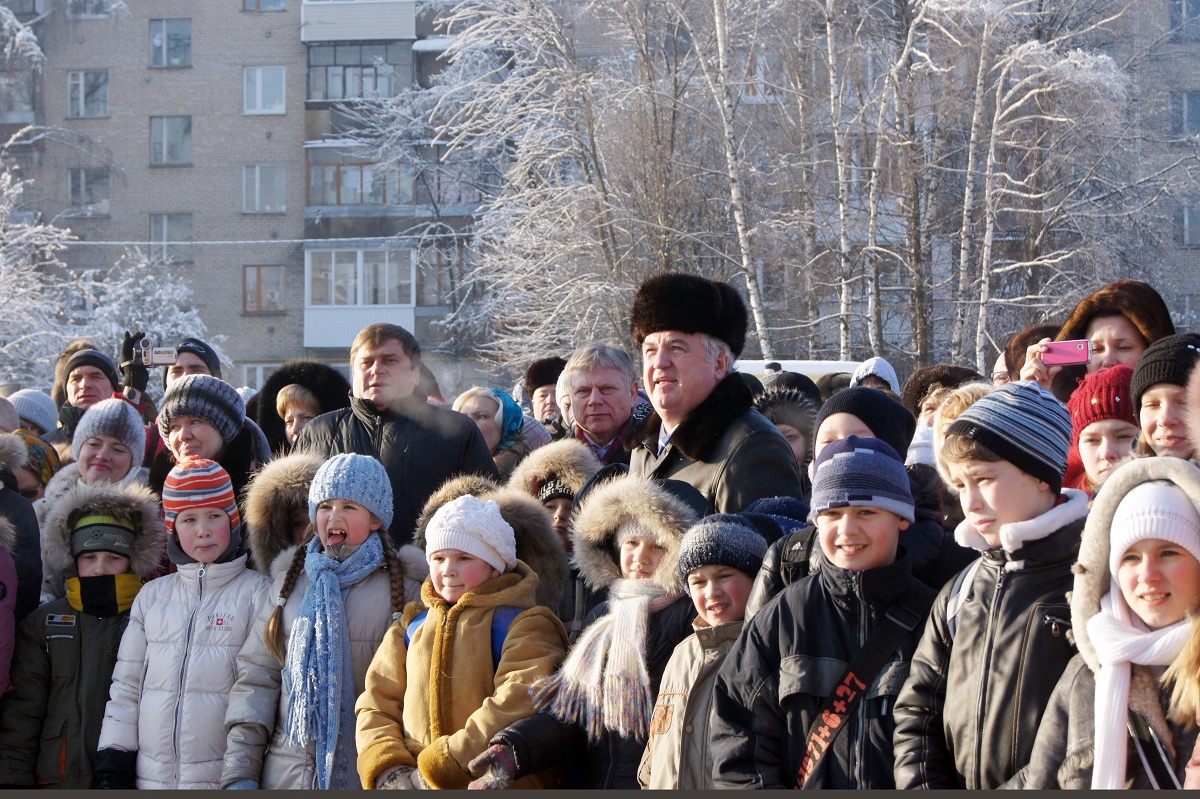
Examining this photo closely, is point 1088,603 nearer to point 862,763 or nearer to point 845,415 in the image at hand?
point 862,763

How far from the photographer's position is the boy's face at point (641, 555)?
407 centimetres

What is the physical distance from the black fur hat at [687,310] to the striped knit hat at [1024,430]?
4.72ft

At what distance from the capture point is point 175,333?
29109mm

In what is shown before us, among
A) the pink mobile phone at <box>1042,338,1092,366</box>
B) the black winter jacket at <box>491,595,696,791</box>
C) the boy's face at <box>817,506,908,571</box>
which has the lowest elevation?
the black winter jacket at <box>491,595,696,791</box>

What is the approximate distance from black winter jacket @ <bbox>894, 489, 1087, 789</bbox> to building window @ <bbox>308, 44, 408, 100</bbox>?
99.4ft

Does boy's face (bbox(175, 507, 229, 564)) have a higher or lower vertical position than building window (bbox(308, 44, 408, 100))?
lower

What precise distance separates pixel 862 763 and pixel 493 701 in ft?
4.04

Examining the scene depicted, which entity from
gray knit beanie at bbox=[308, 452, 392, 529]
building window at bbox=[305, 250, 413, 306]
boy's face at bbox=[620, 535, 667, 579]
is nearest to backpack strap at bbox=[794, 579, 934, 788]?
boy's face at bbox=[620, 535, 667, 579]

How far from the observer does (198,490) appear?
190 inches

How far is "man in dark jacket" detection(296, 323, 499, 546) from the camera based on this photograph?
538 cm

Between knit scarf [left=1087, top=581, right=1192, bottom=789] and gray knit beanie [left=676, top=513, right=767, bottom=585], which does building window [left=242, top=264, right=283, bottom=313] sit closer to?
gray knit beanie [left=676, top=513, right=767, bottom=585]

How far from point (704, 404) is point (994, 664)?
5.45 feet

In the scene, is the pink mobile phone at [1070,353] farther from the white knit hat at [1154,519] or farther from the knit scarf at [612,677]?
the white knit hat at [1154,519]

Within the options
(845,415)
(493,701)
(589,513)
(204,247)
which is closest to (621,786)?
(493,701)
